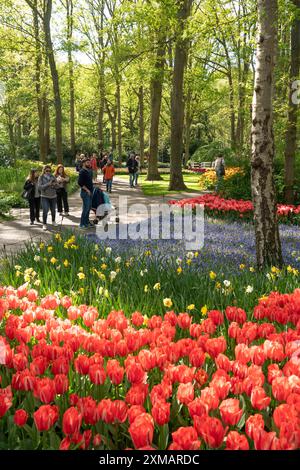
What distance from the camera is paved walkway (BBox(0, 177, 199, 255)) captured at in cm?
1105

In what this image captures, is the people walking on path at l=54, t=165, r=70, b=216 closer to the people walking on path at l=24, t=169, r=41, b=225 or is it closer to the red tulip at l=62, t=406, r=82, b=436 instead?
the people walking on path at l=24, t=169, r=41, b=225

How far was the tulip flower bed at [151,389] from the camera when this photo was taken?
74.0 inches

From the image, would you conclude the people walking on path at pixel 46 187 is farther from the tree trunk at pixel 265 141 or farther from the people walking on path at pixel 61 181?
the tree trunk at pixel 265 141

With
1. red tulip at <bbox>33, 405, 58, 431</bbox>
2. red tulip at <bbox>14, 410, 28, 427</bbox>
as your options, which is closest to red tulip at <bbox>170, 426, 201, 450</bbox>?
red tulip at <bbox>33, 405, 58, 431</bbox>

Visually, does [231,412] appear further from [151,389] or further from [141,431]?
[151,389]

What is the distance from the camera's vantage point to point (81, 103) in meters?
58.2

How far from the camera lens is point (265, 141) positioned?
6.51 metres

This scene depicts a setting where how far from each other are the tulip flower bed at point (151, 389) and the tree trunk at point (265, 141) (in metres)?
3.40

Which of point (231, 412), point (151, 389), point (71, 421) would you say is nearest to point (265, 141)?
point (151, 389)

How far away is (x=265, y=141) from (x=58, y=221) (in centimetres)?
922

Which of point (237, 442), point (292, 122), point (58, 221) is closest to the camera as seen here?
A: point (237, 442)

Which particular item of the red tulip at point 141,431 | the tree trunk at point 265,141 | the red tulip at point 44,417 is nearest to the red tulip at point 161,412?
the red tulip at point 141,431

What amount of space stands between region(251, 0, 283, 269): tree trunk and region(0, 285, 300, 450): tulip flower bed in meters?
3.40
